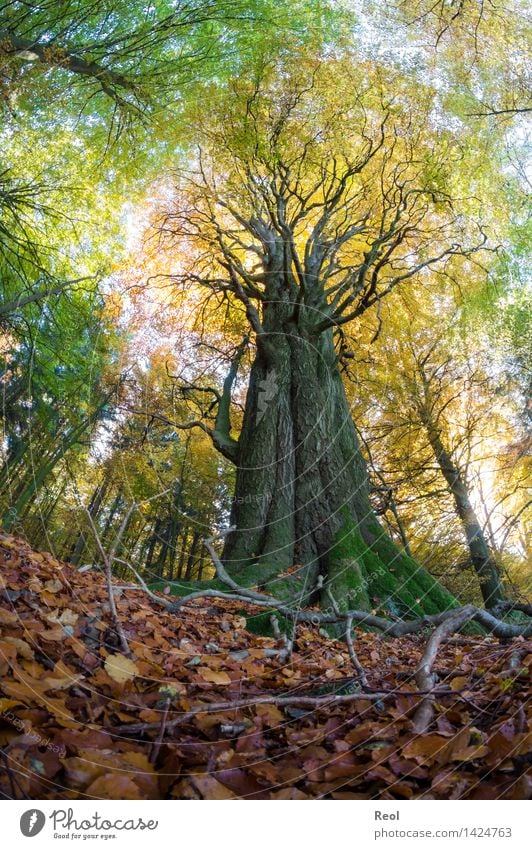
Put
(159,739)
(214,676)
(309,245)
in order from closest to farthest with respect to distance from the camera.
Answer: (159,739) → (214,676) → (309,245)

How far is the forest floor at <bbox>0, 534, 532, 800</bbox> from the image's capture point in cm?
67

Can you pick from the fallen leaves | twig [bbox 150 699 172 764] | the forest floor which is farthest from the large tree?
twig [bbox 150 699 172 764]

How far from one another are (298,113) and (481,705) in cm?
293

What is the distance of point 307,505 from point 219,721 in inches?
67.7

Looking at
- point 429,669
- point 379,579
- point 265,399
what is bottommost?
point 429,669

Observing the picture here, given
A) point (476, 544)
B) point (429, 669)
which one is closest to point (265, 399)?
point (476, 544)

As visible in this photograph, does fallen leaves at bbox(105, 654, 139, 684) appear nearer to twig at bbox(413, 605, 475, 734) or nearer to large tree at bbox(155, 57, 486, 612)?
twig at bbox(413, 605, 475, 734)

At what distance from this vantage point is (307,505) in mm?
2580

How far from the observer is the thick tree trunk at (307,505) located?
2363mm

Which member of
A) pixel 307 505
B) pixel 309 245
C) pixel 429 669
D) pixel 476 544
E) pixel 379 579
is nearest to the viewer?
pixel 429 669

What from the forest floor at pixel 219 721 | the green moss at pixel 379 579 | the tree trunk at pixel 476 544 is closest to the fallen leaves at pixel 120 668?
the forest floor at pixel 219 721

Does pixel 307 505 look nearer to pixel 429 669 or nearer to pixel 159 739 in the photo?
pixel 429 669

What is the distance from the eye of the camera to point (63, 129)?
7.00 feet

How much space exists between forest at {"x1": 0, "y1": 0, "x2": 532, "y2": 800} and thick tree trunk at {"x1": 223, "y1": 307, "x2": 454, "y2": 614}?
0.02 m
